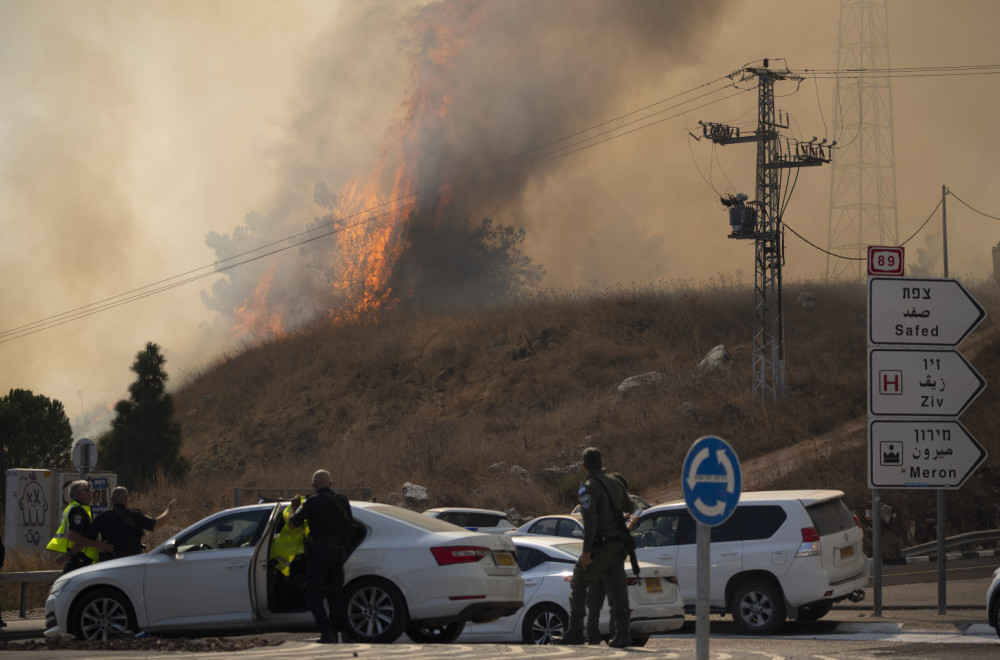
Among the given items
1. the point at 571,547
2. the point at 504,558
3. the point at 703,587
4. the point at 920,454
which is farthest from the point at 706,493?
the point at 920,454

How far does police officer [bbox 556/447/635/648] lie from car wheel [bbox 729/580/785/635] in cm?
364

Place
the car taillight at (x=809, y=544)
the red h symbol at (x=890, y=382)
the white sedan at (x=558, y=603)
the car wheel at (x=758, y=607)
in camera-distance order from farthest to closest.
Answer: the red h symbol at (x=890, y=382), the car wheel at (x=758, y=607), the car taillight at (x=809, y=544), the white sedan at (x=558, y=603)

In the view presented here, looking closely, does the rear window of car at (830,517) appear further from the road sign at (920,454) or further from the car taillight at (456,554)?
the car taillight at (456,554)

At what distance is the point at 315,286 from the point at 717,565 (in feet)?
177

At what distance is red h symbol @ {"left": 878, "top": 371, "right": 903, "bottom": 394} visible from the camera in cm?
1556

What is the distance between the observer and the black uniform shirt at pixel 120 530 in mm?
12992

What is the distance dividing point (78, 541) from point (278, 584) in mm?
3074

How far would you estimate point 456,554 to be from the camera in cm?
1067

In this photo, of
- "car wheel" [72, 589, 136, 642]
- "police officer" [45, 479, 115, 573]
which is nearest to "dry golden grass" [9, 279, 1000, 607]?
"police officer" [45, 479, 115, 573]

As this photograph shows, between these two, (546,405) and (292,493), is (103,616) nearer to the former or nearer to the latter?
(292,493)

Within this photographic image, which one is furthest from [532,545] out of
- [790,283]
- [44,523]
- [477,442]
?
[790,283]

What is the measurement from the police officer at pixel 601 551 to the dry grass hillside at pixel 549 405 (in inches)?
731

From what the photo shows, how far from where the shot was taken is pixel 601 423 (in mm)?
41781

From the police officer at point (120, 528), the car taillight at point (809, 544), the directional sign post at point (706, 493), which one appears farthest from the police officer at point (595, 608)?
the police officer at point (120, 528)
